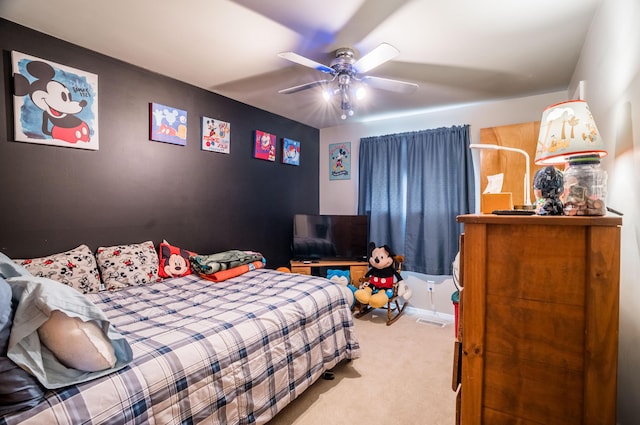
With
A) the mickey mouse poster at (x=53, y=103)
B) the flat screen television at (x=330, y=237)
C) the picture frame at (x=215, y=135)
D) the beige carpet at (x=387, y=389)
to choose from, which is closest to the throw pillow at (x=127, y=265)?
the mickey mouse poster at (x=53, y=103)

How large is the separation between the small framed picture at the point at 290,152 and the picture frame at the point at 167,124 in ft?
4.45

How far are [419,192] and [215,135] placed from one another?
252cm

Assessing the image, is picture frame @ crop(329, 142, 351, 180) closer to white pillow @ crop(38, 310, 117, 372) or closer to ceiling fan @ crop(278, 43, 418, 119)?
ceiling fan @ crop(278, 43, 418, 119)

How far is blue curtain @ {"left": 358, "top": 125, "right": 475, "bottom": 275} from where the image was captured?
3.56 m

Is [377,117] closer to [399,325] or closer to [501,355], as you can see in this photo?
[399,325]

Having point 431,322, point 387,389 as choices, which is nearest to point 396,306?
point 431,322

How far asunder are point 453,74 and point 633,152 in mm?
1754

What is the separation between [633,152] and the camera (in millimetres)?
1229

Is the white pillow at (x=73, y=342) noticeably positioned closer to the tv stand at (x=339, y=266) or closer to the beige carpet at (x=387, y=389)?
the beige carpet at (x=387, y=389)

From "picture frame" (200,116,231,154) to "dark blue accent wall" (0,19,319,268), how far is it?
0.19 ft

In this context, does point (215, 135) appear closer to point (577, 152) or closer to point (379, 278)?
point (379, 278)

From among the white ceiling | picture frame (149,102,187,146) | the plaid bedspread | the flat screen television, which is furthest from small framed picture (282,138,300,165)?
the plaid bedspread

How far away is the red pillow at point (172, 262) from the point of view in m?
2.55

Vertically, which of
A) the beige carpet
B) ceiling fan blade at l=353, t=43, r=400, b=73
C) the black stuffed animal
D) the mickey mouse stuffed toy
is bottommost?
the beige carpet
